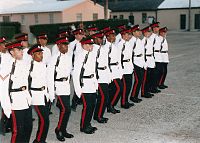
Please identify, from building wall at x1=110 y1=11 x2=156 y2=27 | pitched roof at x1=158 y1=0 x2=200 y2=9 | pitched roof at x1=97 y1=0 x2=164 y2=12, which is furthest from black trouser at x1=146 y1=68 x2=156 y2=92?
pitched roof at x1=97 y1=0 x2=164 y2=12

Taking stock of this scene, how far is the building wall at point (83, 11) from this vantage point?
119 feet

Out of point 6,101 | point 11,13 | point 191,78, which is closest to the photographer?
point 6,101

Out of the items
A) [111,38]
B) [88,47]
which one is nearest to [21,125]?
[88,47]

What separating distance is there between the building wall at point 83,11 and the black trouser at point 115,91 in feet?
91.4

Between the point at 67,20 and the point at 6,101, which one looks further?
the point at 67,20

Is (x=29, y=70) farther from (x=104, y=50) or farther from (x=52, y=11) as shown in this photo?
(x=52, y=11)

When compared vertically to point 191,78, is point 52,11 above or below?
above

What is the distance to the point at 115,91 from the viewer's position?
873 centimetres

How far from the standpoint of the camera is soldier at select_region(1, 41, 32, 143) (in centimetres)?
578

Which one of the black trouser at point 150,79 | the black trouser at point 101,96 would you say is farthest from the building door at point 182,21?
the black trouser at point 101,96

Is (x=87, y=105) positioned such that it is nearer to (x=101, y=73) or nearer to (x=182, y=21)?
(x=101, y=73)

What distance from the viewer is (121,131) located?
740cm

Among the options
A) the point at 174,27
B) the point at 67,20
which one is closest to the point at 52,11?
the point at 67,20

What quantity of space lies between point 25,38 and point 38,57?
2.34m
